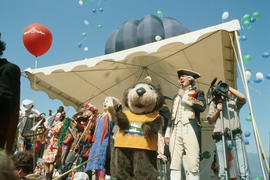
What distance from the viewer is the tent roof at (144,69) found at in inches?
Result: 166

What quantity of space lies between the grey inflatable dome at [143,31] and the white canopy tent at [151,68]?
4.29 metres

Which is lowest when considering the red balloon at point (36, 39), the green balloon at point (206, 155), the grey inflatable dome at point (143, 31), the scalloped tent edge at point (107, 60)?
the green balloon at point (206, 155)

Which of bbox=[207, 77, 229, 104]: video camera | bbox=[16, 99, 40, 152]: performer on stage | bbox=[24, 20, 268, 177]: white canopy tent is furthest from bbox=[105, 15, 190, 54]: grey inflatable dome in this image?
bbox=[207, 77, 229, 104]: video camera

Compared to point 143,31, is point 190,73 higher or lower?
lower

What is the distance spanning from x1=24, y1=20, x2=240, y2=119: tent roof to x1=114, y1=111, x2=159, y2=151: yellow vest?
1539 mm

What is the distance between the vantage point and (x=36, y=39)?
14.6ft

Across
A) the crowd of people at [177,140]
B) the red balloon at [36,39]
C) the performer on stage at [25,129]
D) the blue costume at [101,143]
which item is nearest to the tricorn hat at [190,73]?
the crowd of people at [177,140]

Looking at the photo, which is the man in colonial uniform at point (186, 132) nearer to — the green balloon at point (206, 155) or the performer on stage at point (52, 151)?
the performer on stage at point (52, 151)

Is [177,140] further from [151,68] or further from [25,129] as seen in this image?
[25,129]

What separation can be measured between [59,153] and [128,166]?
89.6 inches

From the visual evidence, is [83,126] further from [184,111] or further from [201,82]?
[201,82]

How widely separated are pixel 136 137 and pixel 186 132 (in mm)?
592

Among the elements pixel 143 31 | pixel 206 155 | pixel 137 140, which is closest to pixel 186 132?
pixel 137 140

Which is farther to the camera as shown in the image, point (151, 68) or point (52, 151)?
point (151, 68)
